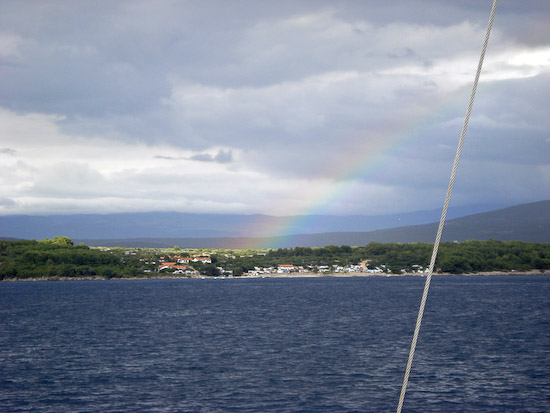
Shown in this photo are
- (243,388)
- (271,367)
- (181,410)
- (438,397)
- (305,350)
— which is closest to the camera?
(181,410)

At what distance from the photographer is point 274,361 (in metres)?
60.2

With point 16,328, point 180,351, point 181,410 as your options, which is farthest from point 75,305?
point 181,410

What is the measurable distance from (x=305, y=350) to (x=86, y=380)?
2478 centimetres

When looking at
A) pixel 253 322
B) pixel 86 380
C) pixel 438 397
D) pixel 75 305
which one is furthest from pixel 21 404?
pixel 75 305

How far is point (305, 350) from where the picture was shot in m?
67.8

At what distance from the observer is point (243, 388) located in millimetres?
47875

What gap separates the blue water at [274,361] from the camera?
143 ft

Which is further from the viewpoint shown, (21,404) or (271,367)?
(271,367)

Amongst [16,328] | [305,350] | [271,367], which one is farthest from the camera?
[16,328]

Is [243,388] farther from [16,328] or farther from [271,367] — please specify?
[16,328]

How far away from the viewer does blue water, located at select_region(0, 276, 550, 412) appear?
43.7 m

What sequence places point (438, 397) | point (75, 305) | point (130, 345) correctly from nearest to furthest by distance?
point (438, 397)
point (130, 345)
point (75, 305)

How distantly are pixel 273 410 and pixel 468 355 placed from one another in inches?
1178

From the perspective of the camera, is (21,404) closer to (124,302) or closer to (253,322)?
(253,322)
